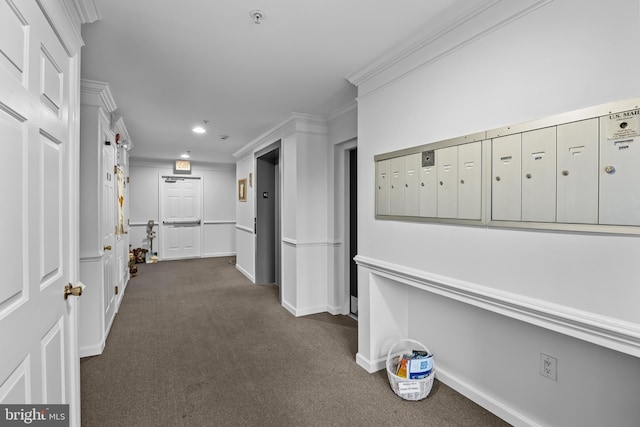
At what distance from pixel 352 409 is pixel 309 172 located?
8.48 feet

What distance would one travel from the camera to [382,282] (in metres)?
2.59

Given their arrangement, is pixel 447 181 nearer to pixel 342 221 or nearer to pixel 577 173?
pixel 577 173

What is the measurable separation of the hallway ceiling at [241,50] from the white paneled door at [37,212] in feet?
2.06

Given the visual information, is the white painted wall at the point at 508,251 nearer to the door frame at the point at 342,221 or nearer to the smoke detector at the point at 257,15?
the smoke detector at the point at 257,15

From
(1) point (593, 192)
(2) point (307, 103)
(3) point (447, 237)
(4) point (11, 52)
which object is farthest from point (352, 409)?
(2) point (307, 103)

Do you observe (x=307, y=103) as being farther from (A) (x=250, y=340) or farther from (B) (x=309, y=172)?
(A) (x=250, y=340)

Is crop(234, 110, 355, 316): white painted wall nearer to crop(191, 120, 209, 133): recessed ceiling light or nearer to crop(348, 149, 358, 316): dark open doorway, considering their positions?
crop(348, 149, 358, 316): dark open doorway

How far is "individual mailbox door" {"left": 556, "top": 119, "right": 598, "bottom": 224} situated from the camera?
129cm

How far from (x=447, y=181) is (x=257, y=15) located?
1.49 m

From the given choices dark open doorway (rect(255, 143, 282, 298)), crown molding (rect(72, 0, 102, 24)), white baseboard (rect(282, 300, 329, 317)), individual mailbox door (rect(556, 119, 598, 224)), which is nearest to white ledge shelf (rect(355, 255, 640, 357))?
individual mailbox door (rect(556, 119, 598, 224))

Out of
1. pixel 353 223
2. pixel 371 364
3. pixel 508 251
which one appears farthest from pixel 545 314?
pixel 353 223

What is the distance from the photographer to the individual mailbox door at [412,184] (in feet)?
6.96

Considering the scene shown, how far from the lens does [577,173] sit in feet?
4.42

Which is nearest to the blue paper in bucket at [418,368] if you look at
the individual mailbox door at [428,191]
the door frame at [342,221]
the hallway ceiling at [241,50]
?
the individual mailbox door at [428,191]
